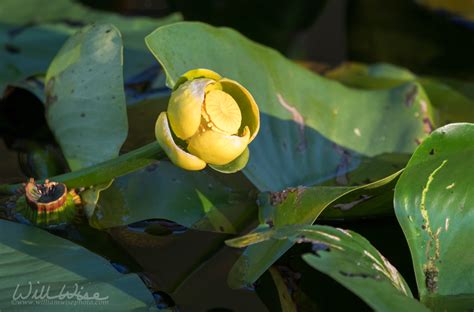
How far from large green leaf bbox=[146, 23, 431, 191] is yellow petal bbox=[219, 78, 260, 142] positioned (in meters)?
0.17

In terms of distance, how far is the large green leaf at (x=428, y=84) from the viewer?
4.58 feet

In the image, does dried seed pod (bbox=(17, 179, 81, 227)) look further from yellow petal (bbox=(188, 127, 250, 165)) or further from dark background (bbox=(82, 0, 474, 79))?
dark background (bbox=(82, 0, 474, 79))

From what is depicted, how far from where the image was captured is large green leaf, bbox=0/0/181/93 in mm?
1432

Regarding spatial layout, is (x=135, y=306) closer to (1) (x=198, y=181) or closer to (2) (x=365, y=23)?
(1) (x=198, y=181)

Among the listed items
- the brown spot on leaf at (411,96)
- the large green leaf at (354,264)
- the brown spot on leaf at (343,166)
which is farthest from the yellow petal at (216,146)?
the brown spot on leaf at (411,96)

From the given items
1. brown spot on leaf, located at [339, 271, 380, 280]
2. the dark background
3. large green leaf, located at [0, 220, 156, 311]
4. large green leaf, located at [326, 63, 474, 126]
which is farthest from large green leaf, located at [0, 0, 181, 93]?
brown spot on leaf, located at [339, 271, 380, 280]

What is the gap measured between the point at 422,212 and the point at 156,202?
38 centimetres

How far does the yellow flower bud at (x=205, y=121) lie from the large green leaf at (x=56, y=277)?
0.55 ft

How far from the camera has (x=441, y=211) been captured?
0.92 meters

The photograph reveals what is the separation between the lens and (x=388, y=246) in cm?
111

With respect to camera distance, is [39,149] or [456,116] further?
[456,116]

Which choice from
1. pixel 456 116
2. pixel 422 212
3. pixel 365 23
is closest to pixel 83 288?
pixel 422 212

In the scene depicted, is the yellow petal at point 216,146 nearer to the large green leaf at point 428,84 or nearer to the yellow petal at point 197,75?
the yellow petal at point 197,75

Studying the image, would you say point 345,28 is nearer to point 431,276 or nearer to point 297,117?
point 297,117
